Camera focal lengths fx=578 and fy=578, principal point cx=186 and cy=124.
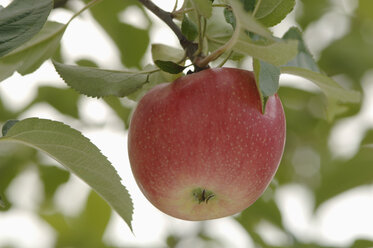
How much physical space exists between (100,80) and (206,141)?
22cm

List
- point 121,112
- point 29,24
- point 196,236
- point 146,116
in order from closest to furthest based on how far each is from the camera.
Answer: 1. point 29,24
2. point 146,116
3. point 121,112
4. point 196,236

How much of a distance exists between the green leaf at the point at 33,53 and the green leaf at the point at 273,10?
0.32 m

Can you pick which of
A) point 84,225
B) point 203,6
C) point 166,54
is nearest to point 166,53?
point 166,54

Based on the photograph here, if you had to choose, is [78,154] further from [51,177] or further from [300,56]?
[51,177]

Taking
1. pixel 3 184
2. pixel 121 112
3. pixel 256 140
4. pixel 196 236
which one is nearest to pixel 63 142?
pixel 256 140

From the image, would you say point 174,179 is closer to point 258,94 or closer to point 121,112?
point 258,94

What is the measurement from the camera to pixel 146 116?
818 mm

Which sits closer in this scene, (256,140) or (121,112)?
(256,140)

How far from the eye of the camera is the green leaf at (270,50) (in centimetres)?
66

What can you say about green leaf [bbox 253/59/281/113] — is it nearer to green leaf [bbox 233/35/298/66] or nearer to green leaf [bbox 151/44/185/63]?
green leaf [bbox 233/35/298/66]

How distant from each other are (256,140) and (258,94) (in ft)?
0.22

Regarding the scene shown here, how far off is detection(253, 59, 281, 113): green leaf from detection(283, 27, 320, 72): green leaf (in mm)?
190

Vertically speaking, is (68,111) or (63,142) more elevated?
(63,142)

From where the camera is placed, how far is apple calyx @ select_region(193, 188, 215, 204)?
0.82 m
